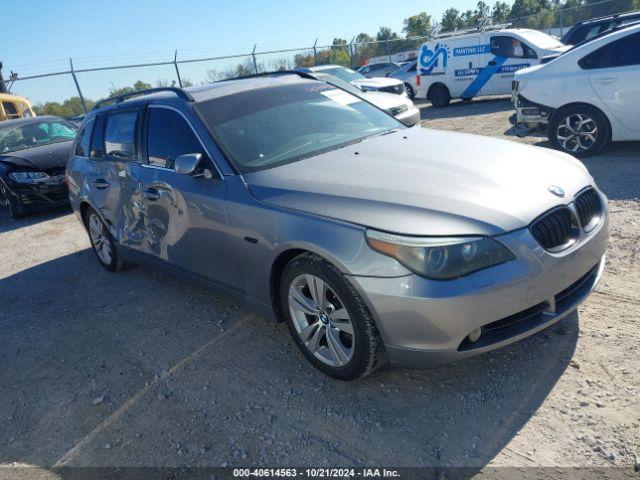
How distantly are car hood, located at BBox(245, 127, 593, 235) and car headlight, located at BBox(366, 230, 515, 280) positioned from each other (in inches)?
1.8

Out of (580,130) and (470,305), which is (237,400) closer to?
(470,305)

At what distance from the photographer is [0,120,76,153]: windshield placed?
9.16 meters

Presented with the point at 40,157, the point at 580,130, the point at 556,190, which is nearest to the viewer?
the point at 556,190

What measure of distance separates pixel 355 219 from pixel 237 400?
4.39 ft

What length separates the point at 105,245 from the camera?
209 inches

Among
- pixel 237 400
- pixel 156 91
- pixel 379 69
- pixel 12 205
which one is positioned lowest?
pixel 379 69

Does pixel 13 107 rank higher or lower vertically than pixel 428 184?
lower

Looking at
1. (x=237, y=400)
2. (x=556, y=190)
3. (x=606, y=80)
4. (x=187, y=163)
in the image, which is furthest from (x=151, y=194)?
(x=606, y=80)

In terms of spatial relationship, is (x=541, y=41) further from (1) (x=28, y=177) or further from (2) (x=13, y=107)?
(2) (x=13, y=107)

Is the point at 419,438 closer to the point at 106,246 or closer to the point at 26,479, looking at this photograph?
the point at 26,479

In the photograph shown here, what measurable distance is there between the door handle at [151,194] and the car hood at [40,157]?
537 centimetres

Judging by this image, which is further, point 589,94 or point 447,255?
point 589,94

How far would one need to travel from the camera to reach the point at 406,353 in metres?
2.51

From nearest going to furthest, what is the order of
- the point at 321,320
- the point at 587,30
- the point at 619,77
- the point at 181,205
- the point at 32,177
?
the point at 321,320 < the point at 181,205 < the point at 619,77 < the point at 32,177 < the point at 587,30
